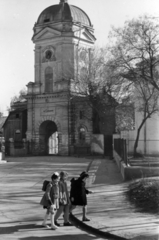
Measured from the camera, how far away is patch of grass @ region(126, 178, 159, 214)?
1061 cm

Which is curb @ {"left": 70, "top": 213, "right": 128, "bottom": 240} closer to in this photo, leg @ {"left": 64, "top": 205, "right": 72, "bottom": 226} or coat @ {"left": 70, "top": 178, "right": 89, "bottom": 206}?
leg @ {"left": 64, "top": 205, "right": 72, "bottom": 226}

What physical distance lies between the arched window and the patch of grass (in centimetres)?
3462

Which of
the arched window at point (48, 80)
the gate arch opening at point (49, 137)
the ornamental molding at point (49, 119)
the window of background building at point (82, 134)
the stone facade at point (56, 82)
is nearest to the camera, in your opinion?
the stone facade at point (56, 82)

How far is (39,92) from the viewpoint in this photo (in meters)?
46.9

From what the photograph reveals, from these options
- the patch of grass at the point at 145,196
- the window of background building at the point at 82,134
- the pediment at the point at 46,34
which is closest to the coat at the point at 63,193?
the patch of grass at the point at 145,196

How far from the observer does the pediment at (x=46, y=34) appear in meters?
45.3

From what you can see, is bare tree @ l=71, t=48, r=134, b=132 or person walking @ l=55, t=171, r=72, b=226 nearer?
person walking @ l=55, t=171, r=72, b=226

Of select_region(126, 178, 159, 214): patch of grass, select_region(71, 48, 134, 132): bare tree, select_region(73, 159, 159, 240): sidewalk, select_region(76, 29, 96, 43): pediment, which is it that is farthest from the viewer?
select_region(76, 29, 96, 43): pediment

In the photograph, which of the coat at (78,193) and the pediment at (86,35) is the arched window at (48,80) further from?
the coat at (78,193)

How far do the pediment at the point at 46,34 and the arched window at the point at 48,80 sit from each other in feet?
13.2

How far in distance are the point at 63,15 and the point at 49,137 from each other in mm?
15572

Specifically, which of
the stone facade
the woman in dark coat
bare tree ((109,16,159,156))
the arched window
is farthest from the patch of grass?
the arched window

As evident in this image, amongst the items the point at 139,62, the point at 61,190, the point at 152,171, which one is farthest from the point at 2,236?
the point at 139,62

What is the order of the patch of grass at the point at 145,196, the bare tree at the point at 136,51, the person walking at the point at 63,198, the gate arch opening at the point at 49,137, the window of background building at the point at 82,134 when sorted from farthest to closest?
the gate arch opening at the point at 49,137 → the window of background building at the point at 82,134 → the bare tree at the point at 136,51 → the patch of grass at the point at 145,196 → the person walking at the point at 63,198
